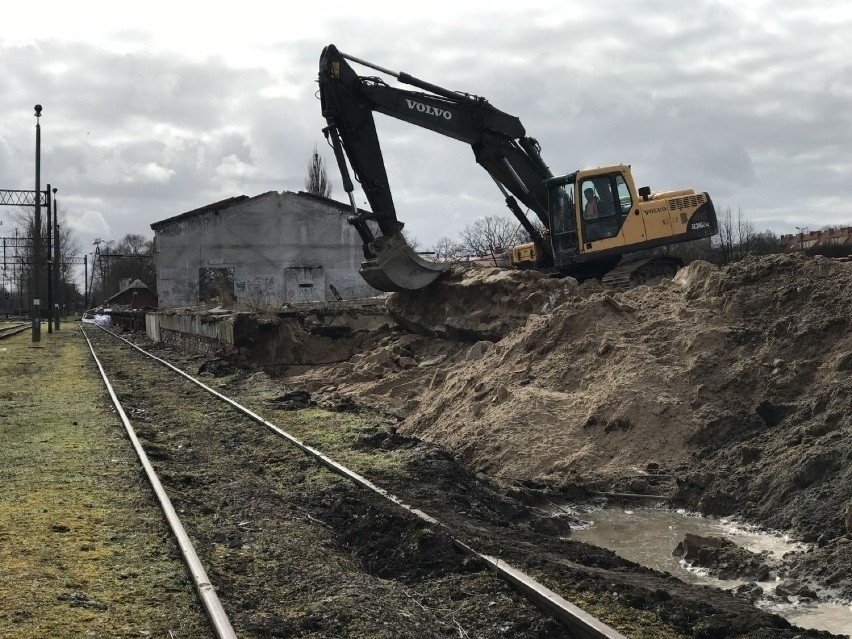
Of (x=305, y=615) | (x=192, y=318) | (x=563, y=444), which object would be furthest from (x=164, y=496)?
(x=192, y=318)

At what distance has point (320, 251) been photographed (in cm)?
5456

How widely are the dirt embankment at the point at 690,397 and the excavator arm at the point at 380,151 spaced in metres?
4.29

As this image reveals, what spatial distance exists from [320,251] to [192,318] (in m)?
24.3

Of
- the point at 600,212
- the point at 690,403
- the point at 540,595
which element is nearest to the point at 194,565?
the point at 540,595

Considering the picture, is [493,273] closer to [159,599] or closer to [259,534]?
[259,534]

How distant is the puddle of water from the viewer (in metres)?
6.75

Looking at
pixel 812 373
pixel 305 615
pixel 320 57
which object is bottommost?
pixel 305 615

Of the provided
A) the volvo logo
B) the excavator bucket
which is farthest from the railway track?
the volvo logo

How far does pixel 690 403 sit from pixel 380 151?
10.4m

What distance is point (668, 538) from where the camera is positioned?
833 centimetres

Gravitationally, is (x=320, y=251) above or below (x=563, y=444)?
above

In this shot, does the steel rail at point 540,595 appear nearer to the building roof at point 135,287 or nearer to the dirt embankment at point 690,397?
the dirt embankment at point 690,397

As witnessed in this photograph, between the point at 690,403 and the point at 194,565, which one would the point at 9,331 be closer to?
the point at 690,403

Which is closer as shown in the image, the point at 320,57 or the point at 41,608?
the point at 41,608
